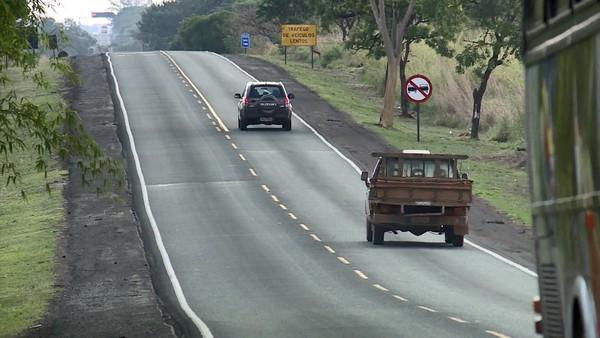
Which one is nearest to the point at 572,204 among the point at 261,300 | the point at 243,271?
the point at 261,300

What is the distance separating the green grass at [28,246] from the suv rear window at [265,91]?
28.8ft

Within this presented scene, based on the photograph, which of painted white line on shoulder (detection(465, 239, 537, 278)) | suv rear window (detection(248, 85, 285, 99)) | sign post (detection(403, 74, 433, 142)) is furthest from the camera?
suv rear window (detection(248, 85, 285, 99))

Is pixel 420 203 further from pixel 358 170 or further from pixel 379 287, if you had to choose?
pixel 358 170

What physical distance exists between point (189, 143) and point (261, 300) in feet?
94.5

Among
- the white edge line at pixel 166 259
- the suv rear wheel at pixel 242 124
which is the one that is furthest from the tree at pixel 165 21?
the suv rear wheel at pixel 242 124

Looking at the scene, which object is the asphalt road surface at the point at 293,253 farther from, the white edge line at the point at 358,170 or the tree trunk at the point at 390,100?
the tree trunk at the point at 390,100

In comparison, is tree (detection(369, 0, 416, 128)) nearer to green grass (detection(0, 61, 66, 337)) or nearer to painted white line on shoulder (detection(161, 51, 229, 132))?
painted white line on shoulder (detection(161, 51, 229, 132))

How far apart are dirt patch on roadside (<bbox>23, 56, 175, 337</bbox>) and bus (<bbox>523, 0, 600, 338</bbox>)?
964cm

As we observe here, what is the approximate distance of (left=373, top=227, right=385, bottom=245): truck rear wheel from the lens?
32.1 m

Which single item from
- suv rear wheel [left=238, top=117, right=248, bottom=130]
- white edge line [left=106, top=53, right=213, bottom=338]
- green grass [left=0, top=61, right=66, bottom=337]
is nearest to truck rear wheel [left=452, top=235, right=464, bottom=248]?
white edge line [left=106, top=53, right=213, bottom=338]

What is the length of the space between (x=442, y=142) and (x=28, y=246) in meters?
25.1

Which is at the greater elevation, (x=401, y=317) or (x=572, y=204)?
(x=572, y=204)

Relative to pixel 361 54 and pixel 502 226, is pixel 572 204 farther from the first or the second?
pixel 361 54

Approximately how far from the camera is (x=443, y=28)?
60594 mm
